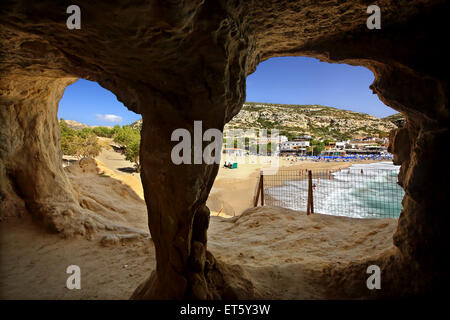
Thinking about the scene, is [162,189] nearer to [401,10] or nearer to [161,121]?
[161,121]

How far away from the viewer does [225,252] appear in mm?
5934

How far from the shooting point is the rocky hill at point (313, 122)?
292ft

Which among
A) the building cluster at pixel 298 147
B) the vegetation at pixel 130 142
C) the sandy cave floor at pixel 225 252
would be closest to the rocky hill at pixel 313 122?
the building cluster at pixel 298 147

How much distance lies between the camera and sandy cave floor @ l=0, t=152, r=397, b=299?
3.99 meters

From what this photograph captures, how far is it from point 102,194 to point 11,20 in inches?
362

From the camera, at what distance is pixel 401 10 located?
2.95 meters

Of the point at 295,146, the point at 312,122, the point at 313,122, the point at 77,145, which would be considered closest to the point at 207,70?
the point at 77,145

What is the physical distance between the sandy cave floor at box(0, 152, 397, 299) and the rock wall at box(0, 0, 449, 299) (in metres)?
0.84

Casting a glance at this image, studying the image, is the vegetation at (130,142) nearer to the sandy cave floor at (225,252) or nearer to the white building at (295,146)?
the sandy cave floor at (225,252)

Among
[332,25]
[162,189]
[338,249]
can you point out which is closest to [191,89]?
[162,189]

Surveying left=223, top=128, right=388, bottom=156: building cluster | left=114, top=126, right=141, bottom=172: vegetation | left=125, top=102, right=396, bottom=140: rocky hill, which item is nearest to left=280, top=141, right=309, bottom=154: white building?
left=223, top=128, right=388, bottom=156: building cluster

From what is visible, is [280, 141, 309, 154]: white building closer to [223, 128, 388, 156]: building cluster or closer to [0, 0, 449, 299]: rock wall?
[223, 128, 388, 156]: building cluster

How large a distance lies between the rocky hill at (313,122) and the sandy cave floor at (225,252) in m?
74.8

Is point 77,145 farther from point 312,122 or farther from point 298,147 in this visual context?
point 312,122
